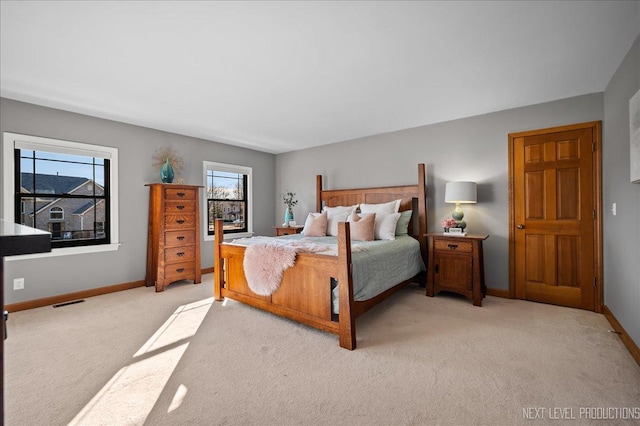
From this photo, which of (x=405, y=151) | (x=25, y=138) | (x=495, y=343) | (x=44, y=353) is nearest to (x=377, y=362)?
(x=495, y=343)

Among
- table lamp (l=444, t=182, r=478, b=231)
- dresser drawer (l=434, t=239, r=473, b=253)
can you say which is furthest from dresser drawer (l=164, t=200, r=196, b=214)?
table lamp (l=444, t=182, r=478, b=231)

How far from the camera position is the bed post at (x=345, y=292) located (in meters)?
2.40

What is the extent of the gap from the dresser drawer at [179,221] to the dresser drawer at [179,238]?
0.08 metres

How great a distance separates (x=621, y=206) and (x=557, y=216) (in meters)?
0.82

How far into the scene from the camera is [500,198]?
3.78 metres

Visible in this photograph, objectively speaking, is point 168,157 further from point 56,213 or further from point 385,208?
point 385,208

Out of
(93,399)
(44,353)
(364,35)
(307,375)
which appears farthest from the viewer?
(44,353)

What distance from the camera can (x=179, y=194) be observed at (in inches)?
171

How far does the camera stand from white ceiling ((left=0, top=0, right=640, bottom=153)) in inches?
76.2

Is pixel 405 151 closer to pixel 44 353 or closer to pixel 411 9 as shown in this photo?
pixel 411 9

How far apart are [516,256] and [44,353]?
4813 millimetres

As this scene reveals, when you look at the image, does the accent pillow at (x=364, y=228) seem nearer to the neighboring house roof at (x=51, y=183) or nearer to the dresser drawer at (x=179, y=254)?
the dresser drawer at (x=179, y=254)

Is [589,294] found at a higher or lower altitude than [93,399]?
higher

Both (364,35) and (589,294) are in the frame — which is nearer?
(364,35)
